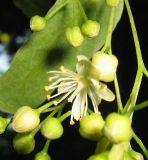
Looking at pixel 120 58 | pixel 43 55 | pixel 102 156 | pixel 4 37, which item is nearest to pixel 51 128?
pixel 102 156

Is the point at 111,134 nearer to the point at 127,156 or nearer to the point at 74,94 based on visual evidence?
the point at 127,156

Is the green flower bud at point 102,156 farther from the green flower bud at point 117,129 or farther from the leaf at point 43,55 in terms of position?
the leaf at point 43,55

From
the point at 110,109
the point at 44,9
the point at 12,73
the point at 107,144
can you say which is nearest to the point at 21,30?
the point at 110,109

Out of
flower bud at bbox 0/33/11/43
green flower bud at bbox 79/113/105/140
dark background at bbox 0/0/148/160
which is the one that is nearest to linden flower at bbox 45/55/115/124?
green flower bud at bbox 79/113/105/140

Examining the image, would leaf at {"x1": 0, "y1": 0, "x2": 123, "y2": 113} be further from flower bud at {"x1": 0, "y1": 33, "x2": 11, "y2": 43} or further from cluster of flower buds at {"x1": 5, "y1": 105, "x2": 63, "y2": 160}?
flower bud at {"x1": 0, "y1": 33, "x2": 11, "y2": 43}

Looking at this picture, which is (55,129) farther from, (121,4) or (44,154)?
(121,4)

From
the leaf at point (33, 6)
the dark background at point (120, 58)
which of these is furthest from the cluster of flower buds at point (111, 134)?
the dark background at point (120, 58)
